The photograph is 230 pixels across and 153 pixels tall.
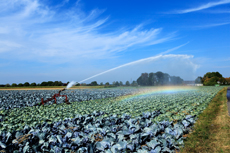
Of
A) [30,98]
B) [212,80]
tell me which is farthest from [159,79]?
[212,80]

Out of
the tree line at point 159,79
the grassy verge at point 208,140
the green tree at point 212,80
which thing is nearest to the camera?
the grassy verge at point 208,140

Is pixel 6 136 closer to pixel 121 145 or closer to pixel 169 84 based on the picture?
pixel 121 145

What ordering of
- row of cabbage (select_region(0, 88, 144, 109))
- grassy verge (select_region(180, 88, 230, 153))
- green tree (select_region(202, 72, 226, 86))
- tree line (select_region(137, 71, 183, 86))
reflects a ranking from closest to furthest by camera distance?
grassy verge (select_region(180, 88, 230, 153)) → row of cabbage (select_region(0, 88, 144, 109)) → tree line (select_region(137, 71, 183, 86)) → green tree (select_region(202, 72, 226, 86))

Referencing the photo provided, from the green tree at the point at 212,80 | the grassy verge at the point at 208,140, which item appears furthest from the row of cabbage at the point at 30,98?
the green tree at the point at 212,80

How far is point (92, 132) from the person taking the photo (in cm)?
520

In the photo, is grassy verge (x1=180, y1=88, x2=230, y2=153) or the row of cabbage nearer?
grassy verge (x1=180, y1=88, x2=230, y2=153)

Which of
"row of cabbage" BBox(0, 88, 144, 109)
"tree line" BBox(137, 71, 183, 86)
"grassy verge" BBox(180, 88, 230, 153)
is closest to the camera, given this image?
"grassy verge" BBox(180, 88, 230, 153)

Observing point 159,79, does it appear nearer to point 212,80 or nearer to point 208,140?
point 208,140

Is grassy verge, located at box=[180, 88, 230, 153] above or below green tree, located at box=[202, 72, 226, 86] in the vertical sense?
below

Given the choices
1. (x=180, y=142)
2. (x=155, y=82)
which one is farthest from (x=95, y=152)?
(x=155, y=82)

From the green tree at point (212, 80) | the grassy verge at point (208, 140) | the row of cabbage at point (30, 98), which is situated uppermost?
the green tree at point (212, 80)

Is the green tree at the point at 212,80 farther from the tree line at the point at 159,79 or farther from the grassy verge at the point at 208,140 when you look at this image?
the grassy verge at the point at 208,140

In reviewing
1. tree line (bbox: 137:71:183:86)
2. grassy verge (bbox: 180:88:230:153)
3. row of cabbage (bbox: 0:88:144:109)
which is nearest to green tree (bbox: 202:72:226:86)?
tree line (bbox: 137:71:183:86)

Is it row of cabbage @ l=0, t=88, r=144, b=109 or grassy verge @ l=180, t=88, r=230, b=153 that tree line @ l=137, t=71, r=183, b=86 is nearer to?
row of cabbage @ l=0, t=88, r=144, b=109
